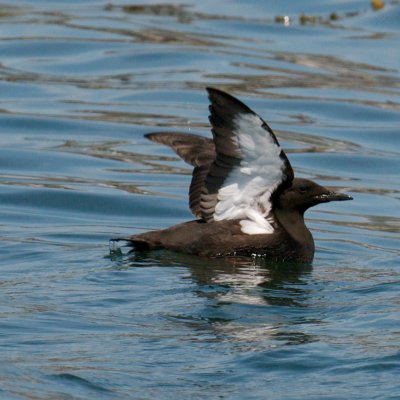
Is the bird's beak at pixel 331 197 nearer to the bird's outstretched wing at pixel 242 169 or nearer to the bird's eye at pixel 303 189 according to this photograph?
the bird's eye at pixel 303 189

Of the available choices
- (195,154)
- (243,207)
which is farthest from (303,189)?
(195,154)

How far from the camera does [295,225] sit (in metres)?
10.1

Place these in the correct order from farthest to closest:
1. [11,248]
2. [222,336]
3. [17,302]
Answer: [11,248] < [17,302] < [222,336]

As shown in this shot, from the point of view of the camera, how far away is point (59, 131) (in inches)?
599

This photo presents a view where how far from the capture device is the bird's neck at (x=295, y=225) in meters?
9.98

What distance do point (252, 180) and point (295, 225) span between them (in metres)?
0.69

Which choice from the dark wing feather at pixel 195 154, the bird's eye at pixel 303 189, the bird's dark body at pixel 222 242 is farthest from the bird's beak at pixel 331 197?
the dark wing feather at pixel 195 154

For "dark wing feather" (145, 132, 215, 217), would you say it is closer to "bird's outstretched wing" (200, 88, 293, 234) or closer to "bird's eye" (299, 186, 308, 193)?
"bird's outstretched wing" (200, 88, 293, 234)

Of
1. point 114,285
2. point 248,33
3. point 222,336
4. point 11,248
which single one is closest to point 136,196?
point 11,248

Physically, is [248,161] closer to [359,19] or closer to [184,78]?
[184,78]

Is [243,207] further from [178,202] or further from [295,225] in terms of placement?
[178,202]

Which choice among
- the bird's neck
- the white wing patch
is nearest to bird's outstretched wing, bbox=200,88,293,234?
the white wing patch

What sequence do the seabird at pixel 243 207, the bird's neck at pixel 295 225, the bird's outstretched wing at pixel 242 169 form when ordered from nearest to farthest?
the bird's outstretched wing at pixel 242 169 < the seabird at pixel 243 207 < the bird's neck at pixel 295 225

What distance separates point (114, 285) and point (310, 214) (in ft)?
13.0
